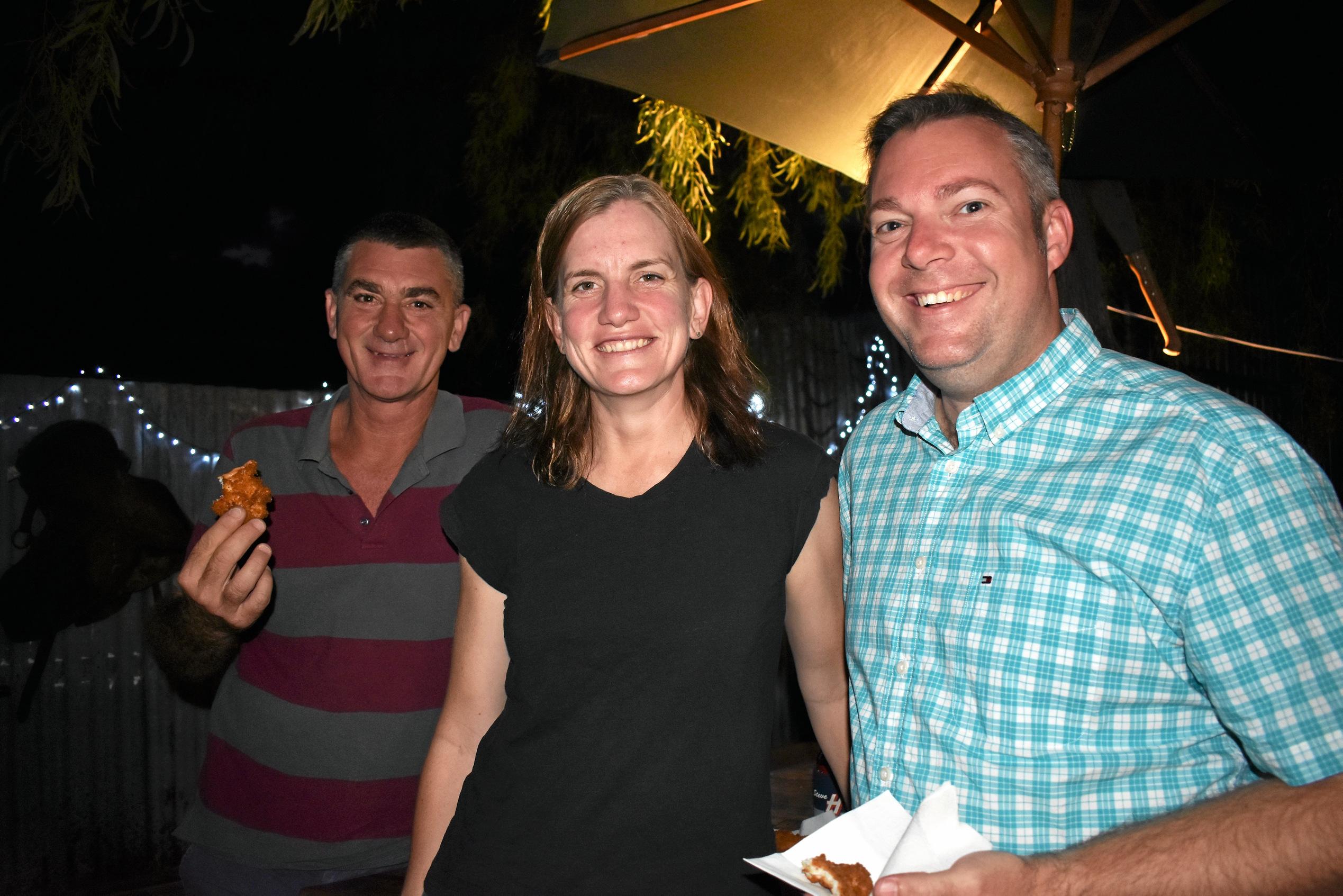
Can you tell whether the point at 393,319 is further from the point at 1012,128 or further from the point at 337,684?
the point at 1012,128

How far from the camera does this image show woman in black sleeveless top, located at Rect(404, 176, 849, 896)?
1.89m

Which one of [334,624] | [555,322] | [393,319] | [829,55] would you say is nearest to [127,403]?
[393,319]

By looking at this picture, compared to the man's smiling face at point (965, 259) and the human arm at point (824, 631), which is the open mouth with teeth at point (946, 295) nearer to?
the man's smiling face at point (965, 259)

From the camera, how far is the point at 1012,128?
76.9 inches

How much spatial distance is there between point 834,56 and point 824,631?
2.67 m

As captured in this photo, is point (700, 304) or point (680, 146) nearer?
point (700, 304)

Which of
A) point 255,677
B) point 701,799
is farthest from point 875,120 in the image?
point 255,677

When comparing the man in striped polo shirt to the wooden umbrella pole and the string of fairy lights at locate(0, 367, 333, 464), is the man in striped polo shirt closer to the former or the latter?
the string of fairy lights at locate(0, 367, 333, 464)

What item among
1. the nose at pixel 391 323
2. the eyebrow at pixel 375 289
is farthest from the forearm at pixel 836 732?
the eyebrow at pixel 375 289

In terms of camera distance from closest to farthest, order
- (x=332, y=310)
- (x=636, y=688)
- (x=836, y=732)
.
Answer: (x=636, y=688)
(x=836, y=732)
(x=332, y=310)

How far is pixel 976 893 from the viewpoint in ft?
4.45

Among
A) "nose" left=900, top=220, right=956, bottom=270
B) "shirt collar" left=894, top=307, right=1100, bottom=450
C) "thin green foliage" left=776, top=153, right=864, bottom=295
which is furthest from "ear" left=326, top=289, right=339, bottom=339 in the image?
"thin green foliage" left=776, top=153, right=864, bottom=295

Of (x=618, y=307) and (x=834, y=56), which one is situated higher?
(x=834, y=56)

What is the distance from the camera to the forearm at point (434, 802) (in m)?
2.15
